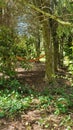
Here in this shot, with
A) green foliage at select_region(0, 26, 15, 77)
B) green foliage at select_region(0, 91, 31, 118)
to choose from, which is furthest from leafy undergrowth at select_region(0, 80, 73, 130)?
green foliage at select_region(0, 26, 15, 77)

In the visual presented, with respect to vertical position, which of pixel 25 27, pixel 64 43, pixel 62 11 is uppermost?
pixel 62 11

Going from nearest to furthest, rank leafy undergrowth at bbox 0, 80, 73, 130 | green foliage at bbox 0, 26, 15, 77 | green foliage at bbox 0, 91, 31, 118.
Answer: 1. leafy undergrowth at bbox 0, 80, 73, 130
2. green foliage at bbox 0, 91, 31, 118
3. green foliage at bbox 0, 26, 15, 77

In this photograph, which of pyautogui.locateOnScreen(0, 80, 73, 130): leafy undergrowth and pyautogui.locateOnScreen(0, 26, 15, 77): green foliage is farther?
pyautogui.locateOnScreen(0, 26, 15, 77): green foliage

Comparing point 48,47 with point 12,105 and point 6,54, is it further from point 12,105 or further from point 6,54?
point 12,105

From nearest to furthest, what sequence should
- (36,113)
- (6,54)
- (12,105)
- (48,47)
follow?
1. (36,113)
2. (12,105)
3. (6,54)
4. (48,47)

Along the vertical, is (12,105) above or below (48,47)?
below

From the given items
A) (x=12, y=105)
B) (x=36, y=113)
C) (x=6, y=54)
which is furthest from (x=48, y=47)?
(x=36, y=113)

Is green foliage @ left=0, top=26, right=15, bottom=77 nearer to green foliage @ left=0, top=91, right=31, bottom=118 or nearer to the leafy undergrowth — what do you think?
the leafy undergrowth

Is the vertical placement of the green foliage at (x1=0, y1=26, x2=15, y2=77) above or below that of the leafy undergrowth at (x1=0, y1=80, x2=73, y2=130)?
above

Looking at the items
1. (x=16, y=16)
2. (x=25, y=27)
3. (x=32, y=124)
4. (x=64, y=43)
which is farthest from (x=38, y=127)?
(x=64, y=43)

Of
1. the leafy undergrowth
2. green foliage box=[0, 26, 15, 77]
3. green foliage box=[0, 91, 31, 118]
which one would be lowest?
A: the leafy undergrowth

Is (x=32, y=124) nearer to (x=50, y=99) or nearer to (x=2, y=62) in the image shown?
(x=50, y=99)

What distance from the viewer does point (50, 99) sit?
272 inches

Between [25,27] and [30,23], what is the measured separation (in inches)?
52.4
